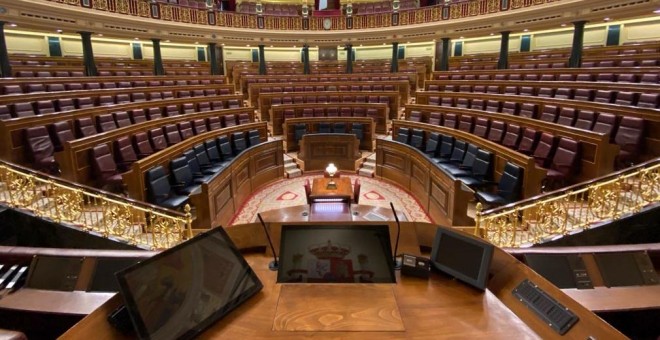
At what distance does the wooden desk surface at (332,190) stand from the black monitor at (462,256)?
3.62 m

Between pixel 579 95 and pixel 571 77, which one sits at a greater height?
pixel 571 77

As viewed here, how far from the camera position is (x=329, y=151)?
7996 mm

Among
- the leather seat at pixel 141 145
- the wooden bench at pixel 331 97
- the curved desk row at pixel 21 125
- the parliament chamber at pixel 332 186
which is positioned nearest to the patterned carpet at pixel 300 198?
the parliament chamber at pixel 332 186

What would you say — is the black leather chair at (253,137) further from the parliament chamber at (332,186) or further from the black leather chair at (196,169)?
the black leather chair at (196,169)

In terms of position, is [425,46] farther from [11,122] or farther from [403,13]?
[11,122]

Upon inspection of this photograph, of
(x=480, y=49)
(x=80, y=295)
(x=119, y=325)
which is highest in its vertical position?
(x=480, y=49)

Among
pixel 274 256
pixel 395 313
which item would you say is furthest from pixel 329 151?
pixel 395 313

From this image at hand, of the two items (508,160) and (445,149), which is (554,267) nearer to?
(508,160)

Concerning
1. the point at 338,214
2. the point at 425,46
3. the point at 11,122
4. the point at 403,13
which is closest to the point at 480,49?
the point at 425,46

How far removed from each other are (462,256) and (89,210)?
3942 millimetres

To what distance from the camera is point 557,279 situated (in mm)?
1800

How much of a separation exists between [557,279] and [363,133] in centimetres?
717

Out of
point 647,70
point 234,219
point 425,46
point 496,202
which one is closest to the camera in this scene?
point 496,202

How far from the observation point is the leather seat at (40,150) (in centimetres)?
493
